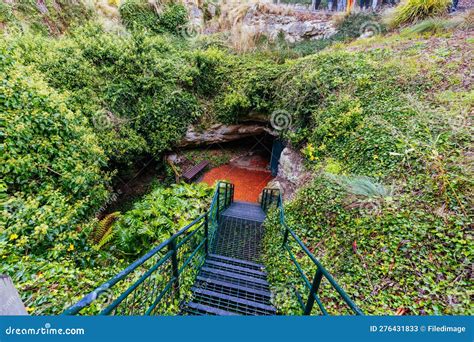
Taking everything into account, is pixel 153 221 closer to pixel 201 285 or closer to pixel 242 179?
pixel 201 285

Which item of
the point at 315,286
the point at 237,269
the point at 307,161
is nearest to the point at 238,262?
the point at 237,269

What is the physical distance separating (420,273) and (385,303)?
565mm

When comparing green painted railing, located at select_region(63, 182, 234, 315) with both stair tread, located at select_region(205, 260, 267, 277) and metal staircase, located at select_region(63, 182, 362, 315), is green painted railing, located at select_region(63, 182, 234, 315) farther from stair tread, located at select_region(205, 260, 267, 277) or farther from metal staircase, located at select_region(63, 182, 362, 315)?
stair tread, located at select_region(205, 260, 267, 277)

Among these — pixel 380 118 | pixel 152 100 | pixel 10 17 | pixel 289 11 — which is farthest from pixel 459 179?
pixel 10 17

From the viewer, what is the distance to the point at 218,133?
9.41 m

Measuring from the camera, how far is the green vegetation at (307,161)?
97.2 inches

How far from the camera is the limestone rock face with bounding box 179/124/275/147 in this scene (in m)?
8.96

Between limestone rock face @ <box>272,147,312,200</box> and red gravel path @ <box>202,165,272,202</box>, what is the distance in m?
2.25

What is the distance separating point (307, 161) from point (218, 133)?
5.04 meters

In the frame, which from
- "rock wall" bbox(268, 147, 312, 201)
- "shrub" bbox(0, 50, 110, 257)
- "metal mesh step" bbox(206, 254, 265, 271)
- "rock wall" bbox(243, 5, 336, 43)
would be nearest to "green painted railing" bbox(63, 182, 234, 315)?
"metal mesh step" bbox(206, 254, 265, 271)

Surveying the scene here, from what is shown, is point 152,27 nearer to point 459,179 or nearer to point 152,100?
point 152,100

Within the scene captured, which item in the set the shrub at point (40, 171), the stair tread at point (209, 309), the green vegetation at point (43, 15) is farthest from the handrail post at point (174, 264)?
the green vegetation at point (43, 15)

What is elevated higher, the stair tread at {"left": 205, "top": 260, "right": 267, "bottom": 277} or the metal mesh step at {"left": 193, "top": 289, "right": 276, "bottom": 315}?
the metal mesh step at {"left": 193, "top": 289, "right": 276, "bottom": 315}

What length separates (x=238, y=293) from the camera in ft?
9.12
